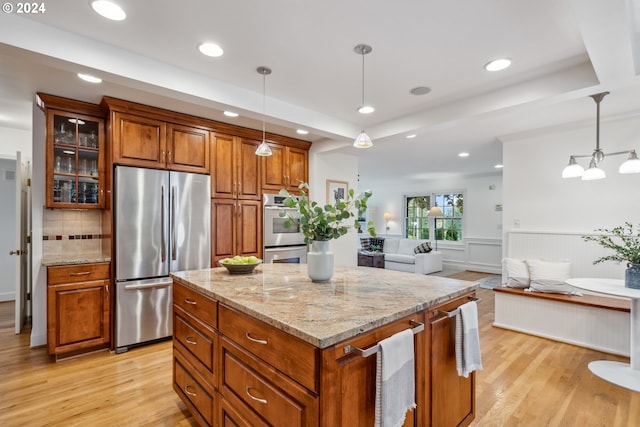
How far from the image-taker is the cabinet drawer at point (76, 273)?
283cm

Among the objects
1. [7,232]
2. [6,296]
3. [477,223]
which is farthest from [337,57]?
[477,223]

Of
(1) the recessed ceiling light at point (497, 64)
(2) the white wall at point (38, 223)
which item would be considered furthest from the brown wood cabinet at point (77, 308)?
(1) the recessed ceiling light at point (497, 64)

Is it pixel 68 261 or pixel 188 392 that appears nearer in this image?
pixel 188 392

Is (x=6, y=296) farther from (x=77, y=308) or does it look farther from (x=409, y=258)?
(x=409, y=258)

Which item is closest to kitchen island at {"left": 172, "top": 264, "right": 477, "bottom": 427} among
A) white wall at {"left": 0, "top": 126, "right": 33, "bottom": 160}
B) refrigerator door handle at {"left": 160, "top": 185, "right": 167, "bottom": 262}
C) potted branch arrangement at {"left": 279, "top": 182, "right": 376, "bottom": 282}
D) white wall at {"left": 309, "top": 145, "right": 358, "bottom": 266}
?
potted branch arrangement at {"left": 279, "top": 182, "right": 376, "bottom": 282}

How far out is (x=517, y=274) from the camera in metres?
3.86

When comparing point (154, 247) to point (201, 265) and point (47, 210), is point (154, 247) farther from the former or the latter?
point (47, 210)

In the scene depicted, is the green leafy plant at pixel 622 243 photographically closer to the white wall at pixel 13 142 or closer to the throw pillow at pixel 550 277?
the throw pillow at pixel 550 277

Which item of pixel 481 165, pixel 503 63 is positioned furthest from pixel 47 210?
pixel 481 165

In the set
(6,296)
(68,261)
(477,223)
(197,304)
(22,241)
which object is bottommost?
(6,296)

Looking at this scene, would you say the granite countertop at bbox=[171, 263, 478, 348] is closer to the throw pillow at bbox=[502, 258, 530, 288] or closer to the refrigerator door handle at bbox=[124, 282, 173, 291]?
the refrigerator door handle at bbox=[124, 282, 173, 291]

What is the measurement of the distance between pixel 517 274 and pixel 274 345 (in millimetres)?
3708

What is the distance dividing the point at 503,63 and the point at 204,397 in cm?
302

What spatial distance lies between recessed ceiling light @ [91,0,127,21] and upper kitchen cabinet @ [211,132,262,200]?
1902 mm
